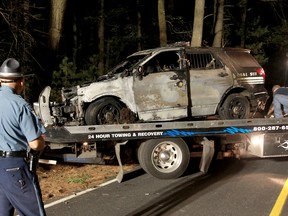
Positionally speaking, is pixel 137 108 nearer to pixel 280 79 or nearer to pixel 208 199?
pixel 208 199

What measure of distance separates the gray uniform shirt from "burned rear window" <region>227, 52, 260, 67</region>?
680 centimetres

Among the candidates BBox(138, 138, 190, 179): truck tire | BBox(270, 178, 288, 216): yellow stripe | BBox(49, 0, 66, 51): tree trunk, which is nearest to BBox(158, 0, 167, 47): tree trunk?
BBox(49, 0, 66, 51): tree trunk

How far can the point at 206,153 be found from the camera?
328 inches

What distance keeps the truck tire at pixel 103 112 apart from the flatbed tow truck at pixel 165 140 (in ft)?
1.98

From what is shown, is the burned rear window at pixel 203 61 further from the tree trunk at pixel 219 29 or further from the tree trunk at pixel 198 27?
the tree trunk at pixel 219 29

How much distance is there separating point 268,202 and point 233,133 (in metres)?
2.06

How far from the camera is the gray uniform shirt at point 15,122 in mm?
3773

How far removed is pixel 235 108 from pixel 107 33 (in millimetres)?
25001

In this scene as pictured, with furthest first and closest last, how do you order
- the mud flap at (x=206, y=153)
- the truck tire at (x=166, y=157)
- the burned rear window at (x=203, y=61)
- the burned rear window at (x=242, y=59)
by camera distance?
the burned rear window at (x=242, y=59), the burned rear window at (x=203, y=61), the mud flap at (x=206, y=153), the truck tire at (x=166, y=157)

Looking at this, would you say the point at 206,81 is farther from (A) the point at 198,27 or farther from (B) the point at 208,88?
(A) the point at 198,27

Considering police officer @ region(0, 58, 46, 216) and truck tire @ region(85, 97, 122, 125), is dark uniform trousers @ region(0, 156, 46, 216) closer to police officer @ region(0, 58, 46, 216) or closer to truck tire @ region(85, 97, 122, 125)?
police officer @ region(0, 58, 46, 216)

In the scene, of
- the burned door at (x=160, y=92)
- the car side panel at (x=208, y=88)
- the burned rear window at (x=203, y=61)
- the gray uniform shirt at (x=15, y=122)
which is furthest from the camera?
the burned rear window at (x=203, y=61)

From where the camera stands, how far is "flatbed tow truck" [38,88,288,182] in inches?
302

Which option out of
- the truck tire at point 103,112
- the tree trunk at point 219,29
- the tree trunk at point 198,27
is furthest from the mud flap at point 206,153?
the tree trunk at point 219,29
